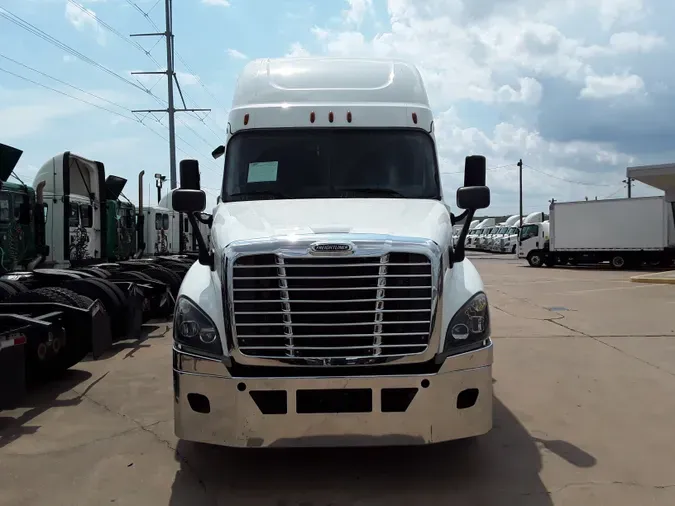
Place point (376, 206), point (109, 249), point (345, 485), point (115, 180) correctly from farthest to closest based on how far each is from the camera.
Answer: point (115, 180) → point (109, 249) → point (376, 206) → point (345, 485)

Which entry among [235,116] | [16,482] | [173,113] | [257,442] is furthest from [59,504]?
[173,113]

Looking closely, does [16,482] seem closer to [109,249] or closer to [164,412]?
[164,412]

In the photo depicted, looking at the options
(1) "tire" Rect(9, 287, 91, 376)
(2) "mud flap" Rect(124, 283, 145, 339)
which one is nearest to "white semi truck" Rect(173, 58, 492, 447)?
Result: (1) "tire" Rect(9, 287, 91, 376)

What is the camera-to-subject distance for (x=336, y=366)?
150 inches

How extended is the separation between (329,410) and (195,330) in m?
0.99

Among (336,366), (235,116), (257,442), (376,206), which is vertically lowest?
(257,442)

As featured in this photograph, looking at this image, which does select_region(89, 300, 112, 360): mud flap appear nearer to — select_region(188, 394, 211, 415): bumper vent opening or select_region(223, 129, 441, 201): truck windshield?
select_region(223, 129, 441, 201): truck windshield

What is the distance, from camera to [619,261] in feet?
95.1

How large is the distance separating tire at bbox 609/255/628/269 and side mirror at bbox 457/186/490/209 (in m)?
27.1

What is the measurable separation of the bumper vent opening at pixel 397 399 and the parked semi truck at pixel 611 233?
27.5 metres

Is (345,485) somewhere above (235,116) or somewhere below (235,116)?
below

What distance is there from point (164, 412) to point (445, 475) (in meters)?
2.75

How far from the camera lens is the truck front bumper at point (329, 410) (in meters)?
3.71

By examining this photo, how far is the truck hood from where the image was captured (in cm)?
401
